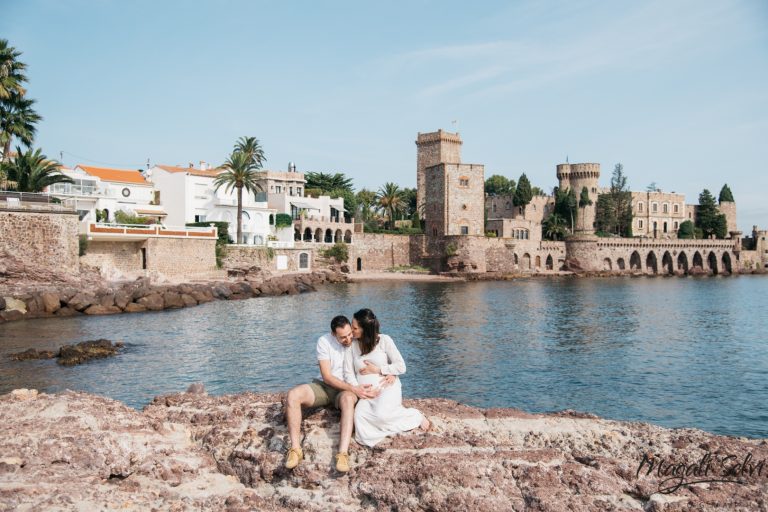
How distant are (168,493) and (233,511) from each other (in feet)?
2.68

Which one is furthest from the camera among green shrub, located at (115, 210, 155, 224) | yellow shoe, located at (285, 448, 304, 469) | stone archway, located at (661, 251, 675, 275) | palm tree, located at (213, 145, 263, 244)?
stone archway, located at (661, 251, 675, 275)

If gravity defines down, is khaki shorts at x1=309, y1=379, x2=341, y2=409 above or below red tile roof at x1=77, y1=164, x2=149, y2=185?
below

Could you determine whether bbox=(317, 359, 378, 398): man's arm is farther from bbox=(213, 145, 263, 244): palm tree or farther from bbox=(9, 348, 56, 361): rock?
bbox=(213, 145, 263, 244): palm tree

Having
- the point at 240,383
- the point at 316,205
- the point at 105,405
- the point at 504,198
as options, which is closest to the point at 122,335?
the point at 240,383

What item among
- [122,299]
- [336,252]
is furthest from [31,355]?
[336,252]

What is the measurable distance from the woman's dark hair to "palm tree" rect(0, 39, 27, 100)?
107 ft

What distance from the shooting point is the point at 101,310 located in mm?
29062

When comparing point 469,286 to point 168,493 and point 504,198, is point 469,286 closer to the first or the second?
point 504,198

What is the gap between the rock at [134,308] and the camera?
30.0m

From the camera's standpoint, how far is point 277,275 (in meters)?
50.3

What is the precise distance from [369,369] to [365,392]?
0.31 metres

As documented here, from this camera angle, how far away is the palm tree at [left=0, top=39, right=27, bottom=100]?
104 ft

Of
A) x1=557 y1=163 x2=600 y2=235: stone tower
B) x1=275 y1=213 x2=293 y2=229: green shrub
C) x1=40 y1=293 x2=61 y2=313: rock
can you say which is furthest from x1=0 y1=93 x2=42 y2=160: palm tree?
x1=557 y1=163 x2=600 y2=235: stone tower

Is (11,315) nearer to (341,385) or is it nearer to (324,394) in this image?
(324,394)
